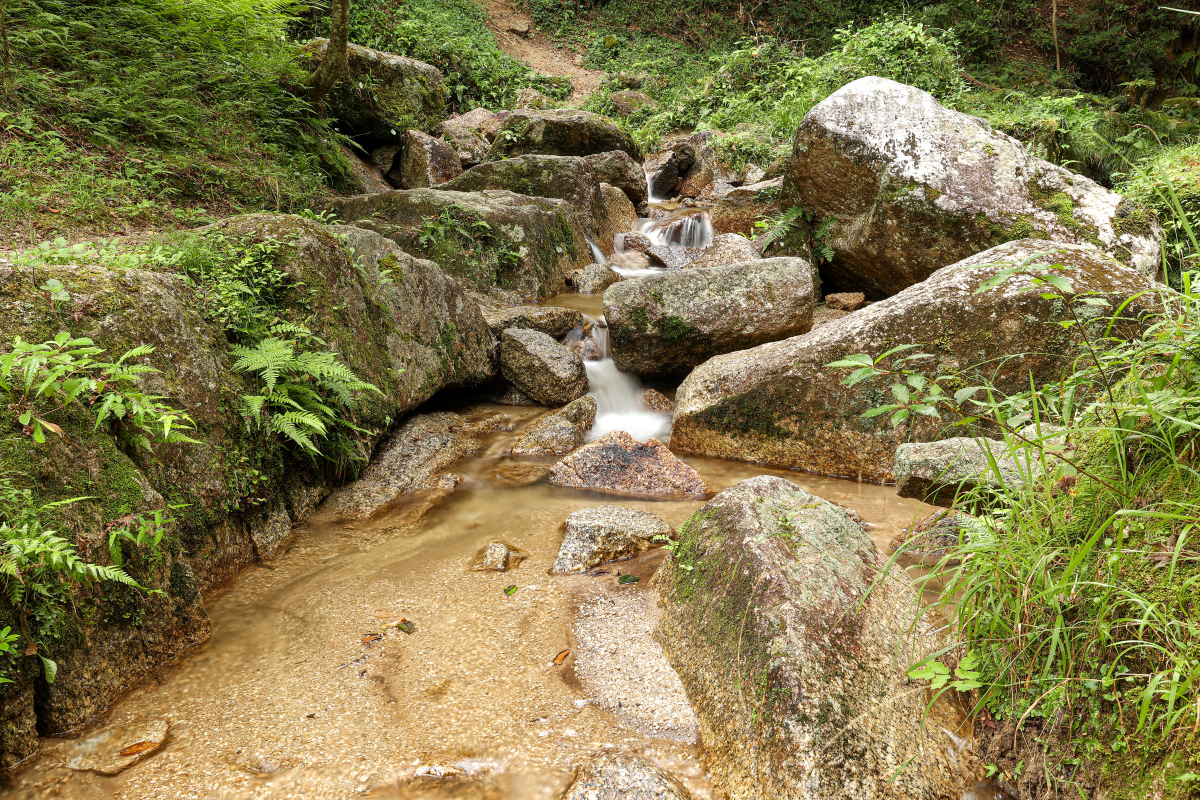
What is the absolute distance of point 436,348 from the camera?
6.18 meters

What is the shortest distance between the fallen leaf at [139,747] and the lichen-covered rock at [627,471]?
322cm

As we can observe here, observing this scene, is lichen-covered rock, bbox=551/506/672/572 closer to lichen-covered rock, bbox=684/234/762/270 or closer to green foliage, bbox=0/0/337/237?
green foliage, bbox=0/0/337/237

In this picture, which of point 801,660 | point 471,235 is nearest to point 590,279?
point 471,235

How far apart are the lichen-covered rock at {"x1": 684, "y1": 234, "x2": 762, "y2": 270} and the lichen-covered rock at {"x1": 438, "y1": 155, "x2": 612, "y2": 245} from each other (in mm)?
2357

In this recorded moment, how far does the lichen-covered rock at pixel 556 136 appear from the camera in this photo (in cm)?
1316

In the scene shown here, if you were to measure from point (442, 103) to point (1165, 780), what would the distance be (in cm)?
1495

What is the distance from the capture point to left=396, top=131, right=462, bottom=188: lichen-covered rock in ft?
37.9

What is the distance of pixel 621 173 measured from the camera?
13312 mm

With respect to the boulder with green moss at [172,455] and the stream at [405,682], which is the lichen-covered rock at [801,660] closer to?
the stream at [405,682]

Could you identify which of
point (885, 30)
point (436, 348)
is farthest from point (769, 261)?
point (885, 30)

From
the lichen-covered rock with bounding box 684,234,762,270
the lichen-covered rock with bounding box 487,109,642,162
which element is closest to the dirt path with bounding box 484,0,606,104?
the lichen-covered rock with bounding box 487,109,642,162

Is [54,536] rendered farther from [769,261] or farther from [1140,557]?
[769,261]

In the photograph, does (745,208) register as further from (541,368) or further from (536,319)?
(541,368)

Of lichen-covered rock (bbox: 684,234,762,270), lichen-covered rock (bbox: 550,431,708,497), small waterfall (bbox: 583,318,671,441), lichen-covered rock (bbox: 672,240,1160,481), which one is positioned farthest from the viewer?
lichen-covered rock (bbox: 684,234,762,270)
